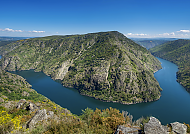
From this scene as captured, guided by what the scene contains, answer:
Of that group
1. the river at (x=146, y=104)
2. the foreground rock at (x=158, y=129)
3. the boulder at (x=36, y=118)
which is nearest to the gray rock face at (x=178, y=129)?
the foreground rock at (x=158, y=129)

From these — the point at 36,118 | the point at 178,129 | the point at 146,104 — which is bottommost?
the point at 146,104

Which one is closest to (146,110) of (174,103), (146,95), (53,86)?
(146,95)

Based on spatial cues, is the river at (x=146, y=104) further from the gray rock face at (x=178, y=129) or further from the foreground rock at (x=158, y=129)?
the foreground rock at (x=158, y=129)

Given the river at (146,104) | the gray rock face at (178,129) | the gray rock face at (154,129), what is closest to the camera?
the gray rock face at (154,129)

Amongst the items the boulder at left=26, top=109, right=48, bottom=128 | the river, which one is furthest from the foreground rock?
the river

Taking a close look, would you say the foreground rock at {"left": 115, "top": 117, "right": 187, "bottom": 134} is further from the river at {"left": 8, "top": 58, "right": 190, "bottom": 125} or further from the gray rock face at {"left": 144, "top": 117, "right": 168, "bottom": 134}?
the river at {"left": 8, "top": 58, "right": 190, "bottom": 125}

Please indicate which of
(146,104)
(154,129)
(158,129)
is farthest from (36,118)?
(146,104)

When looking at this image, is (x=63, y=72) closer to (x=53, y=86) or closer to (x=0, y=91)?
(x=53, y=86)

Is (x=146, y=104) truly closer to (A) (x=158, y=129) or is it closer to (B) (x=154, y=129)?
(A) (x=158, y=129)

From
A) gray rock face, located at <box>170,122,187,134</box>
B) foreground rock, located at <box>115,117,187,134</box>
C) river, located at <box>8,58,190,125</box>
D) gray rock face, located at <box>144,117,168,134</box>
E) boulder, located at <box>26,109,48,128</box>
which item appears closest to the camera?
gray rock face, located at <box>144,117,168,134</box>

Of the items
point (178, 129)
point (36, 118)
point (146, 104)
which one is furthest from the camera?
point (146, 104)

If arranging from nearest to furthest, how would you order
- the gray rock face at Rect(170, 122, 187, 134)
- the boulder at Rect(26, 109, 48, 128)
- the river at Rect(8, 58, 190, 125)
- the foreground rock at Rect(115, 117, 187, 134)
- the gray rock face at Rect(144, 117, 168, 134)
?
the gray rock face at Rect(144, 117, 168, 134)
the foreground rock at Rect(115, 117, 187, 134)
the gray rock face at Rect(170, 122, 187, 134)
the boulder at Rect(26, 109, 48, 128)
the river at Rect(8, 58, 190, 125)
